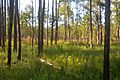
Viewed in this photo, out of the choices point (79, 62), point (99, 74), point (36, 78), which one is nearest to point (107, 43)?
point (99, 74)

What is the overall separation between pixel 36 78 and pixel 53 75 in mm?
792

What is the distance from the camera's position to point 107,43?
9.84 metres

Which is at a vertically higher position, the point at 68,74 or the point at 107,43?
the point at 107,43

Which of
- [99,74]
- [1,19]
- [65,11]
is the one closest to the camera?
[99,74]

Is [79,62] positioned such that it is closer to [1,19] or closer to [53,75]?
[53,75]

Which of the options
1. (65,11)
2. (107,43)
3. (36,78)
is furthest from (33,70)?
(65,11)

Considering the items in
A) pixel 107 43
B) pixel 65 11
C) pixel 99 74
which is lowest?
pixel 99 74

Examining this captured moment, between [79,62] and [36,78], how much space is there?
4107 millimetres

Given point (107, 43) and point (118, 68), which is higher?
point (107, 43)

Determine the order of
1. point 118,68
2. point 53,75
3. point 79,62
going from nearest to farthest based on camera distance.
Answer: point 53,75, point 118,68, point 79,62

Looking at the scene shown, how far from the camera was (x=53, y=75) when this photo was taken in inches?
420

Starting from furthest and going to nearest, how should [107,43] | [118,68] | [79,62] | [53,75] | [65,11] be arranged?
[65,11] < [79,62] < [118,68] < [53,75] < [107,43]

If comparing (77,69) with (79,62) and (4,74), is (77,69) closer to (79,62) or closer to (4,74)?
(79,62)

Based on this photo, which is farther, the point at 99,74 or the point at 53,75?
the point at 99,74
